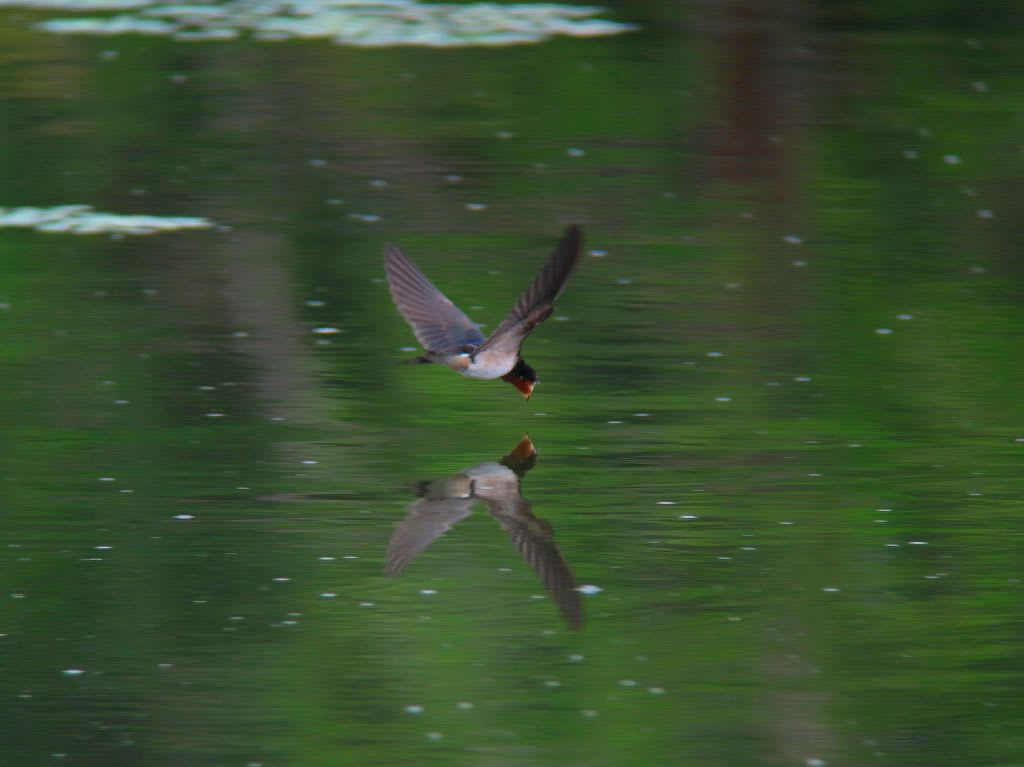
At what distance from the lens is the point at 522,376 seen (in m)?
8.27

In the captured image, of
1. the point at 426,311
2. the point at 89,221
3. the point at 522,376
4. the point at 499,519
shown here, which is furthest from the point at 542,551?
the point at 89,221

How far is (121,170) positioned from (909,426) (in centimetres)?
640

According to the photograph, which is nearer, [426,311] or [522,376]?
[522,376]

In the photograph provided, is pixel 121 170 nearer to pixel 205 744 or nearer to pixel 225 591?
pixel 225 591

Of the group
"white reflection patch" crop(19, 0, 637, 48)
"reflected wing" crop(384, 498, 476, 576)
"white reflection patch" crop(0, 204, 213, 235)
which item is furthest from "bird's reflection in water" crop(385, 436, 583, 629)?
"white reflection patch" crop(19, 0, 637, 48)

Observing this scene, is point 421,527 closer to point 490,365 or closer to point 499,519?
point 499,519

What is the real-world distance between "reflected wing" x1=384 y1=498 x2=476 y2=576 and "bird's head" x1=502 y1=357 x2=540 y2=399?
693mm

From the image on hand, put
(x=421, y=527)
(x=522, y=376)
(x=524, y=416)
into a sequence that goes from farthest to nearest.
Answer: (x=524, y=416), (x=522, y=376), (x=421, y=527)

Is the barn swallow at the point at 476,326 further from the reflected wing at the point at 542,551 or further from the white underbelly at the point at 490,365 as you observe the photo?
the reflected wing at the point at 542,551

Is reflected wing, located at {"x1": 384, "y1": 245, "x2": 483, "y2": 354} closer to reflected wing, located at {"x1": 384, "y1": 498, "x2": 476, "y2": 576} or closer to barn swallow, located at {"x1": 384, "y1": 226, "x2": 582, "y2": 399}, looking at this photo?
barn swallow, located at {"x1": 384, "y1": 226, "x2": 582, "y2": 399}

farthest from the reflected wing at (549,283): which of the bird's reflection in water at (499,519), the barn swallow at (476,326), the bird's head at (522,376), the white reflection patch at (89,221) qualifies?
the white reflection patch at (89,221)

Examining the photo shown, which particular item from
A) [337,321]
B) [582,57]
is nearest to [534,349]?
[337,321]

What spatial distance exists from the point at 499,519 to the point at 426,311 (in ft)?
4.44

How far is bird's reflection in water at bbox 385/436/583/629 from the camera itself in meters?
6.84
